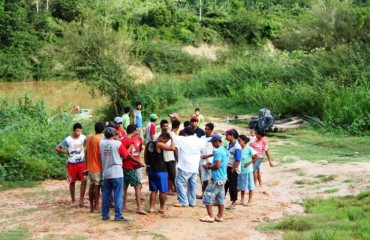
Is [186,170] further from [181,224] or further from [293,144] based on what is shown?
[293,144]

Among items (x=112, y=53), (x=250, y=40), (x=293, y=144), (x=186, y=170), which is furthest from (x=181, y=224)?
(x=250, y=40)

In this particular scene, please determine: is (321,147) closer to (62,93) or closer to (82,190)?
(82,190)

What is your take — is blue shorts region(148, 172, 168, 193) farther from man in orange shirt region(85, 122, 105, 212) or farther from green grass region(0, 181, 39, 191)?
green grass region(0, 181, 39, 191)

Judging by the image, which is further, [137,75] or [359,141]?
[137,75]

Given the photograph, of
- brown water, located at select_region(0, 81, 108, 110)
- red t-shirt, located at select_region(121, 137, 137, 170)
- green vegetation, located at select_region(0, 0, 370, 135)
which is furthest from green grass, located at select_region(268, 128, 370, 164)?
brown water, located at select_region(0, 81, 108, 110)

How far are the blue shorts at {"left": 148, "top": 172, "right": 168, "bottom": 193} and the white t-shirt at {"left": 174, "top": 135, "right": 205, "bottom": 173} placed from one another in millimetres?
600

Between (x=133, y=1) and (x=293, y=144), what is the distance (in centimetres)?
4857

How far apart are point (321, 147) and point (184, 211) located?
7.98 metres

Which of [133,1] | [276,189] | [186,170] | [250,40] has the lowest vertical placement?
[276,189]

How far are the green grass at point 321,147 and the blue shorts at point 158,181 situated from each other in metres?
5.85

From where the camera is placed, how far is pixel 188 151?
30.7 feet

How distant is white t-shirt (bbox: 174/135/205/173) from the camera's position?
30.6 feet

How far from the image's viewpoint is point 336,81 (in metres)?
21.8

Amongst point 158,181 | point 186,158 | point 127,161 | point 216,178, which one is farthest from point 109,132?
point 216,178
